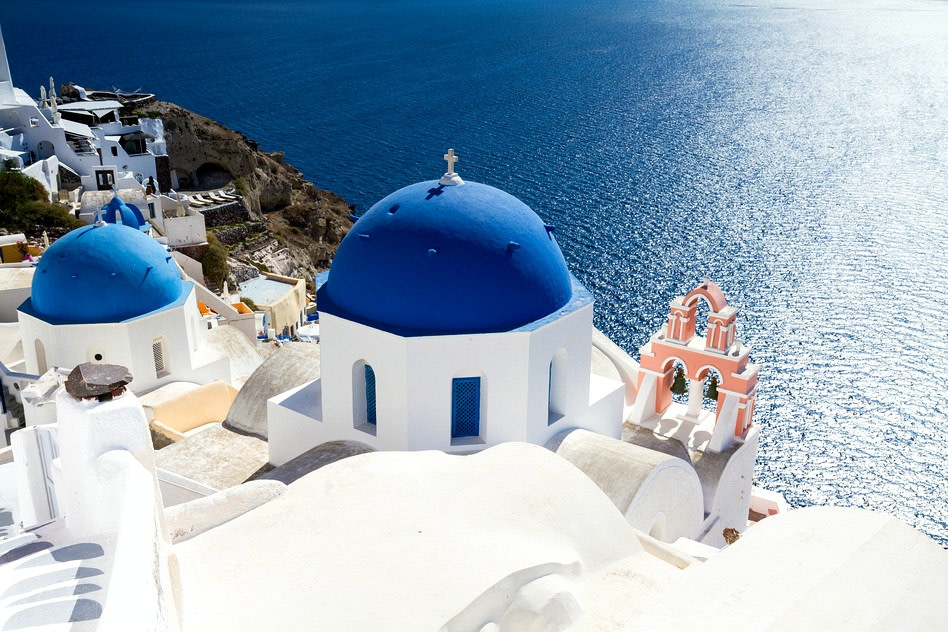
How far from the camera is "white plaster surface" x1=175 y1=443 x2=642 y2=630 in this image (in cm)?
778

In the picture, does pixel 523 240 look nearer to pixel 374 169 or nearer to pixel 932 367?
pixel 932 367

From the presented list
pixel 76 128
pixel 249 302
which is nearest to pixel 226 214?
pixel 76 128

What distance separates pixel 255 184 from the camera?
5262cm

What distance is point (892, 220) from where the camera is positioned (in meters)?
45.9

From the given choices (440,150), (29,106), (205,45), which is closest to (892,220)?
(440,150)

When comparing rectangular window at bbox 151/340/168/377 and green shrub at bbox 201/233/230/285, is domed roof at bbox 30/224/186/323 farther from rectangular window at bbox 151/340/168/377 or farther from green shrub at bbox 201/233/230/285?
green shrub at bbox 201/233/230/285

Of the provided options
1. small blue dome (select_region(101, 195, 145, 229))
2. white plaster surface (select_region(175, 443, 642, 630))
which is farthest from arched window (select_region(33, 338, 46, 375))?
white plaster surface (select_region(175, 443, 642, 630))

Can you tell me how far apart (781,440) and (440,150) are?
39708 millimetres

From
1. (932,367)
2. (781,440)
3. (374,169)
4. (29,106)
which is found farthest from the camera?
(374,169)

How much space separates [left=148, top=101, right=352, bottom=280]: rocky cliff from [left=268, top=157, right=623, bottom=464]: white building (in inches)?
1393

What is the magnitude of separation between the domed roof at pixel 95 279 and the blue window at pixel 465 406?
8.77m

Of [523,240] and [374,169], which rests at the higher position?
[523,240]

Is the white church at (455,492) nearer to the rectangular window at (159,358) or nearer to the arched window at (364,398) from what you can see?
the arched window at (364,398)

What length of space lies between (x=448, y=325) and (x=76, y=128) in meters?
40.9
